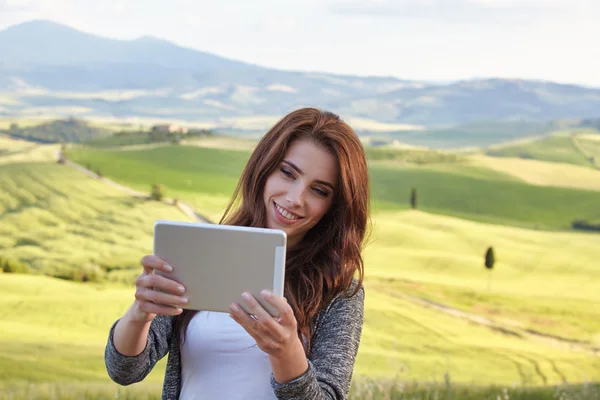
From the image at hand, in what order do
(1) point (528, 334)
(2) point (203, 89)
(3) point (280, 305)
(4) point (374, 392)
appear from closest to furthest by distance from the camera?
(3) point (280, 305) → (4) point (374, 392) → (1) point (528, 334) → (2) point (203, 89)

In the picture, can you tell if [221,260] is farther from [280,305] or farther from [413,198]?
[413,198]

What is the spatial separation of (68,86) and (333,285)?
409 cm

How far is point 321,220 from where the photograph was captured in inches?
60.9

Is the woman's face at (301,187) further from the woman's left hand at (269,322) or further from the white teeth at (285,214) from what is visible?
the woman's left hand at (269,322)

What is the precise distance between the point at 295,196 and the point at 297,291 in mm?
190

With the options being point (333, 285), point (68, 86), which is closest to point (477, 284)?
point (68, 86)

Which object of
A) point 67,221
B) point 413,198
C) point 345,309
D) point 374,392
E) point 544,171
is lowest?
point 374,392

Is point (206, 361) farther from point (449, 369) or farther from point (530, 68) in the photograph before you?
point (530, 68)

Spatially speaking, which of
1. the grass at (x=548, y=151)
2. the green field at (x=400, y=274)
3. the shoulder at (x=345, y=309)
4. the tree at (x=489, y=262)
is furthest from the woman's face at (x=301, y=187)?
the grass at (x=548, y=151)

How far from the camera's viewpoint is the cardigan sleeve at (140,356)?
141cm

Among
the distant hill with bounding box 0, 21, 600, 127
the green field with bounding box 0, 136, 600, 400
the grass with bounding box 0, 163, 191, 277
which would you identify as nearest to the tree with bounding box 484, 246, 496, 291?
the green field with bounding box 0, 136, 600, 400

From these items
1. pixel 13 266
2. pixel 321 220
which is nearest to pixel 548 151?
pixel 13 266

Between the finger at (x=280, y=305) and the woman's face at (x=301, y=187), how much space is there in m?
0.32

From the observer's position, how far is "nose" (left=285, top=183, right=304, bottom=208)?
1430 millimetres
